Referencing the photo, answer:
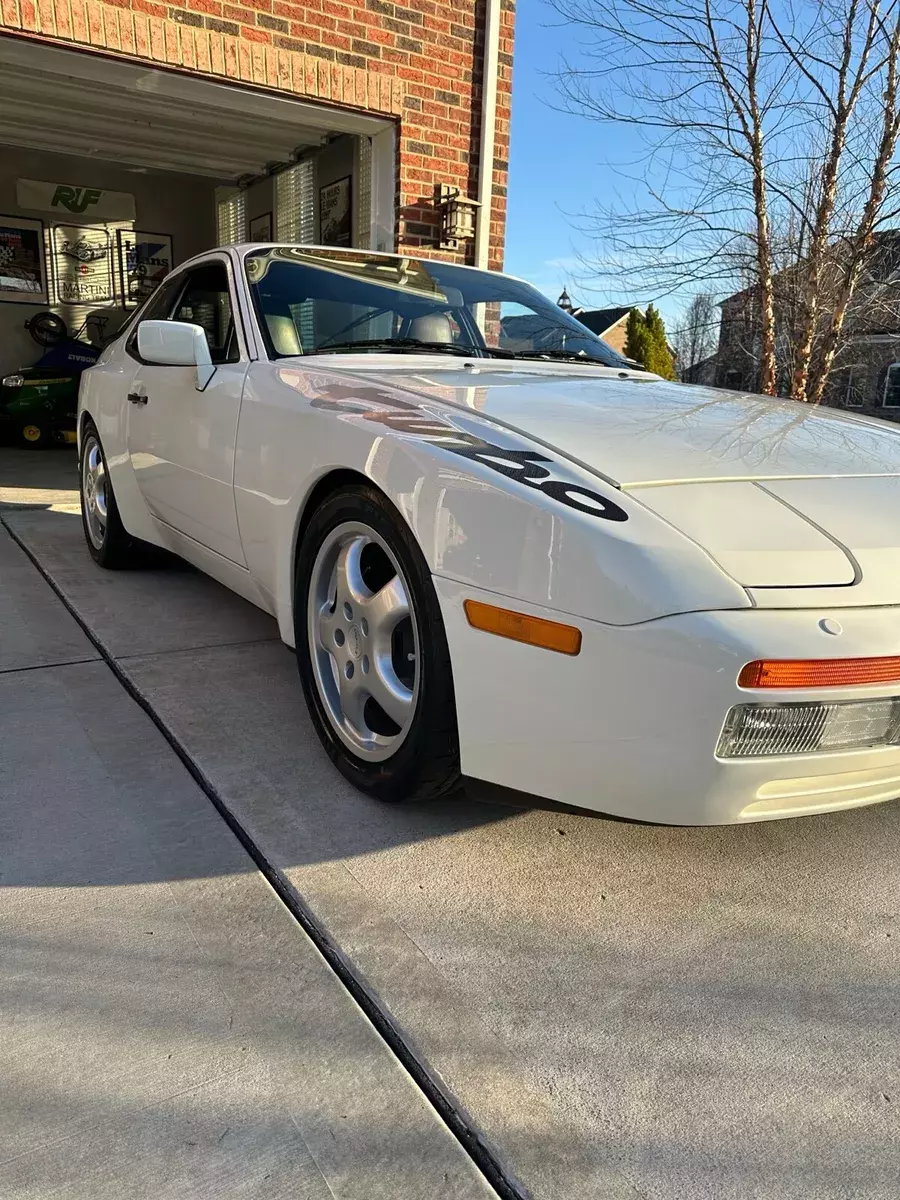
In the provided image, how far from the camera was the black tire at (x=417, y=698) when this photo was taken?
194cm

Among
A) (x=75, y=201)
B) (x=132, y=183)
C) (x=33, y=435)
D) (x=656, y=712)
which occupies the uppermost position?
(x=132, y=183)

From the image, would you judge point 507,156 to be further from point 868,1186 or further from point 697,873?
point 868,1186

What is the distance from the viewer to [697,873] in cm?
205

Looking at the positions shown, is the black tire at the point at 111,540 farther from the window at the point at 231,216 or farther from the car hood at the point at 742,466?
the window at the point at 231,216

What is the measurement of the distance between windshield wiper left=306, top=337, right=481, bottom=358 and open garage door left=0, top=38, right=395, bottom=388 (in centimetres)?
363

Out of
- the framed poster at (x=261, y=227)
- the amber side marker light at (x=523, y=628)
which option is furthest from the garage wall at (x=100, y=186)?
the amber side marker light at (x=523, y=628)

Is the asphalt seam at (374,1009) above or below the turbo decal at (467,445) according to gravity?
below

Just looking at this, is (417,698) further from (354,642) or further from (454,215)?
(454,215)

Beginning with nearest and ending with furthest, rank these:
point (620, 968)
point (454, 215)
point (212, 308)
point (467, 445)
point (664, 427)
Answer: point (620, 968), point (467, 445), point (664, 427), point (212, 308), point (454, 215)

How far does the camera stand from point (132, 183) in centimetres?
1173

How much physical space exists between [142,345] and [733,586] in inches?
92.1

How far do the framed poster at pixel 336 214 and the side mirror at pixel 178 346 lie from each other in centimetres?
505

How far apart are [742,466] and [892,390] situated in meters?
31.0

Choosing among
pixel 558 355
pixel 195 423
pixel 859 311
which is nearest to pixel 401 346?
pixel 558 355
